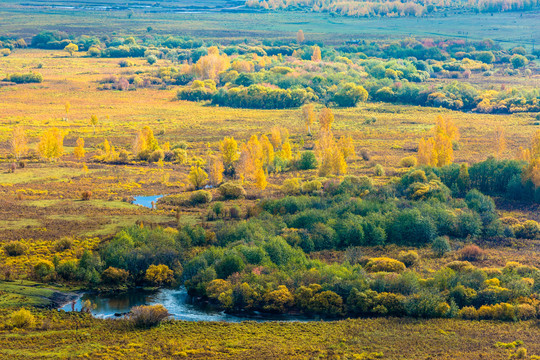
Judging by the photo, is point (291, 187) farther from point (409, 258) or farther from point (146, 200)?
point (409, 258)

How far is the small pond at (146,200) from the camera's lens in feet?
285

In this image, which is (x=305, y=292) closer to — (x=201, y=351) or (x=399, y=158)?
(x=201, y=351)

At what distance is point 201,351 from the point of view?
158 feet

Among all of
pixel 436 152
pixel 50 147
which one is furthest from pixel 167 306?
pixel 50 147

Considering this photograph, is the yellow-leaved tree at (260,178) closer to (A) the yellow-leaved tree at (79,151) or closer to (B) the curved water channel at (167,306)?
(B) the curved water channel at (167,306)

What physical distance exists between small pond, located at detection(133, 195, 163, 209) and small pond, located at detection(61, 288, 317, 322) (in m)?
26.3

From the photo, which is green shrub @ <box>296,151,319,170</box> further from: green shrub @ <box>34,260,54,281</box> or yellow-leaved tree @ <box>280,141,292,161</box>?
green shrub @ <box>34,260,54,281</box>

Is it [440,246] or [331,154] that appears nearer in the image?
[440,246]

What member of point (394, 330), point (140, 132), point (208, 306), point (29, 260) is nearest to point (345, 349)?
point (394, 330)

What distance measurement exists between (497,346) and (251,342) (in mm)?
17119

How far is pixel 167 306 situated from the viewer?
5759 centimetres

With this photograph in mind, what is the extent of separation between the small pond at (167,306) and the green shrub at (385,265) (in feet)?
33.9

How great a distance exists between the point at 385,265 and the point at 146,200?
36941mm

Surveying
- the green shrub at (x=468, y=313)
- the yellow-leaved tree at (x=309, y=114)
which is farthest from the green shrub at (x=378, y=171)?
the green shrub at (x=468, y=313)
